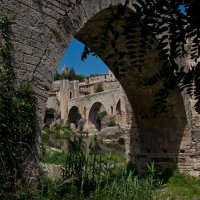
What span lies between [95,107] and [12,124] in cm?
4008

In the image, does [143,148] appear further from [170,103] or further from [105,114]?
[105,114]

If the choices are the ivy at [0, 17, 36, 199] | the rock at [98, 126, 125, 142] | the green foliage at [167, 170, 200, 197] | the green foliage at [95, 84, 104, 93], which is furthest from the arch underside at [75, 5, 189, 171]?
the green foliage at [95, 84, 104, 93]

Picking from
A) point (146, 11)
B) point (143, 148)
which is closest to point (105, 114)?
point (143, 148)

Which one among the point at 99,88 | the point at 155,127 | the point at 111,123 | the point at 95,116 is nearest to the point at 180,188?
the point at 155,127

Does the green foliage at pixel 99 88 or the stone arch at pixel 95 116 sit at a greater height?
the green foliage at pixel 99 88

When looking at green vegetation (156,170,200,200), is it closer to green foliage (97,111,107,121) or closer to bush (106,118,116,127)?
bush (106,118,116,127)

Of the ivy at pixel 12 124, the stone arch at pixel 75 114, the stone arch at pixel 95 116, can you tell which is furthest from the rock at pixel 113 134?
the ivy at pixel 12 124

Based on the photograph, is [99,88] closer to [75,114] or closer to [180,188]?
[75,114]

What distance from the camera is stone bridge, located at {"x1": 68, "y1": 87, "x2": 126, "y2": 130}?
40062 millimetres

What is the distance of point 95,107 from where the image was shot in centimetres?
4344

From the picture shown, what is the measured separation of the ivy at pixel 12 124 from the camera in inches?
129

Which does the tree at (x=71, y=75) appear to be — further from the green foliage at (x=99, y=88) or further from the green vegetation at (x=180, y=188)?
the green vegetation at (x=180, y=188)

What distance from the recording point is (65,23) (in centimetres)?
418

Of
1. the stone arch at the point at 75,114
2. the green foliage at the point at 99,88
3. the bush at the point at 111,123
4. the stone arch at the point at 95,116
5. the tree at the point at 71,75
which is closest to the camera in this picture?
the bush at the point at 111,123
